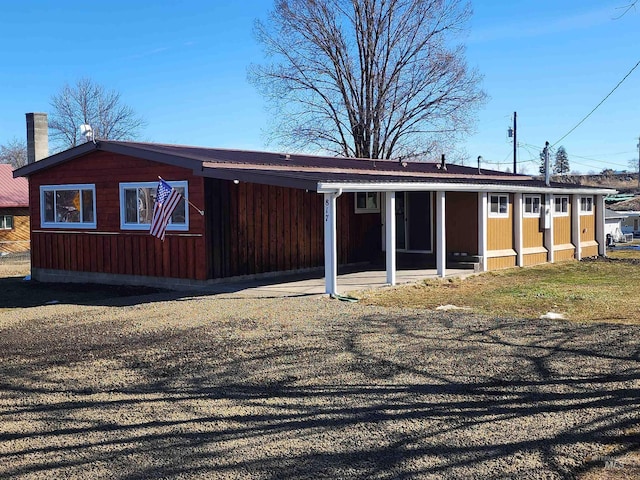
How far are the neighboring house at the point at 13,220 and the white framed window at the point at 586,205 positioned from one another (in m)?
22.4

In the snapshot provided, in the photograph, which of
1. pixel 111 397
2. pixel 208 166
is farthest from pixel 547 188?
pixel 111 397

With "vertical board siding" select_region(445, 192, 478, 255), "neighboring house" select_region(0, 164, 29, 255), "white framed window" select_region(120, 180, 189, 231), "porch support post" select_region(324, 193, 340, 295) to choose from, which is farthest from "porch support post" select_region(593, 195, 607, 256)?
"neighboring house" select_region(0, 164, 29, 255)

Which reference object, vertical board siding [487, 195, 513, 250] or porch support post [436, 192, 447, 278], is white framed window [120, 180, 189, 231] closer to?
porch support post [436, 192, 447, 278]

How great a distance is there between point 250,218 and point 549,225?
30.1 feet

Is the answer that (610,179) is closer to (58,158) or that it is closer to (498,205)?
(498,205)

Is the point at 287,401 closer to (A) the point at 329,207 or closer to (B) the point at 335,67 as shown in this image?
(A) the point at 329,207

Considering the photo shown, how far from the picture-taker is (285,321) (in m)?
9.62

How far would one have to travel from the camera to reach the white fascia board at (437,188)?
1202 cm

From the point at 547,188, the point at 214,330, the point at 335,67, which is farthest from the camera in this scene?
the point at 335,67

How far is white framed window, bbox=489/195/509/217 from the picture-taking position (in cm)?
1717

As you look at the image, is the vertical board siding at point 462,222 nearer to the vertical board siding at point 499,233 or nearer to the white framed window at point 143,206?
the vertical board siding at point 499,233

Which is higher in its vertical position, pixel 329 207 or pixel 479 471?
pixel 329 207

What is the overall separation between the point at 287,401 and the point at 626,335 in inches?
178

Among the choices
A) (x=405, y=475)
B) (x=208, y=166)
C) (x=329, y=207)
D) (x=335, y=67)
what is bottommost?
(x=405, y=475)
